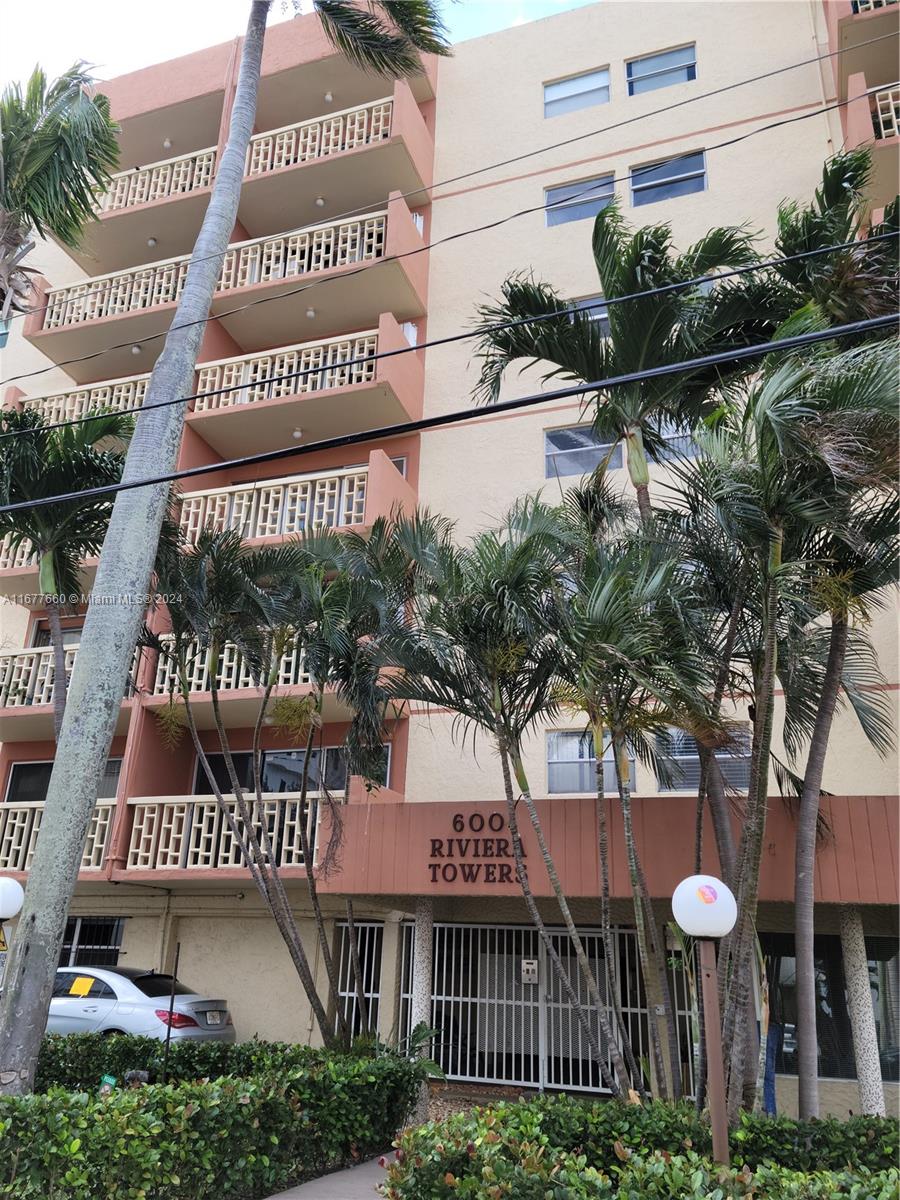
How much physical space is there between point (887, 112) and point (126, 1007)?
16337 mm

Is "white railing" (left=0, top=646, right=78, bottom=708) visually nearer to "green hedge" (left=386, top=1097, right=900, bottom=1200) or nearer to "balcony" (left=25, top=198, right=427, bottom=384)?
"balcony" (left=25, top=198, right=427, bottom=384)

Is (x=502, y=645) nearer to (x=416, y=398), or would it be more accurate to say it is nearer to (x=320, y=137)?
(x=416, y=398)

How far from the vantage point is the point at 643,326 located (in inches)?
332

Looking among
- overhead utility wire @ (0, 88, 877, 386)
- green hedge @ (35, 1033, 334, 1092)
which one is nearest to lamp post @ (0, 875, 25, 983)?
green hedge @ (35, 1033, 334, 1092)

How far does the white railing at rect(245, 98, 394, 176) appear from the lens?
56.6 feet

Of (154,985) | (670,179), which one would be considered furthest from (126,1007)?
(670,179)

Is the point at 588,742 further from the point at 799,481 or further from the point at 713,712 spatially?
the point at 799,481

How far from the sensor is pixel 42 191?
10594 millimetres

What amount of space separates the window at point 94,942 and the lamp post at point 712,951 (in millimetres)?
12072

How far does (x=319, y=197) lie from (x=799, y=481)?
14255mm

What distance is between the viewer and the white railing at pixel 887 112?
43.8ft

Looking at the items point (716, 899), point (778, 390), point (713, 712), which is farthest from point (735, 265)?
Result: point (716, 899)

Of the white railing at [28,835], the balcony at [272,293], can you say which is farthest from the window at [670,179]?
the white railing at [28,835]

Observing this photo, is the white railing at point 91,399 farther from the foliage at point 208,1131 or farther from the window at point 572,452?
the foliage at point 208,1131
